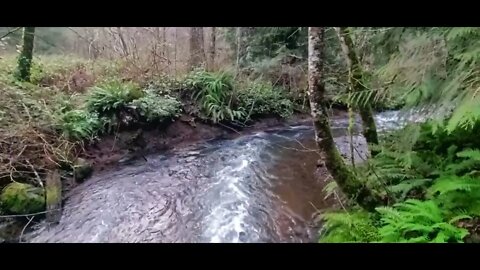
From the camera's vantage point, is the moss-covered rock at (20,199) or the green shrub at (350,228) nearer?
the green shrub at (350,228)

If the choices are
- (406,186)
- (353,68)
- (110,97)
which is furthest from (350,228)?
(110,97)

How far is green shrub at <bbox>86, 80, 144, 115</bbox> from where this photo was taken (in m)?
4.81

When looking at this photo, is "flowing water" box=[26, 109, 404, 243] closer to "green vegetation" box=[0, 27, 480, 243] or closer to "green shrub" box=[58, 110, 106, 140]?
"green vegetation" box=[0, 27, 480, 243]

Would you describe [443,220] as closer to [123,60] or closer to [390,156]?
[390,156]

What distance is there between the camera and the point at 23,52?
15.5 ft

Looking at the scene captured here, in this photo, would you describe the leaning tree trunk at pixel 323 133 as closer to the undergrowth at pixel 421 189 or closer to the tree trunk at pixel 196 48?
the undergrowth at pixel 421 189

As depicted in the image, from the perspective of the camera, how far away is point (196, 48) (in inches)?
251

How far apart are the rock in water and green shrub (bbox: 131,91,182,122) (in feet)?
5.23

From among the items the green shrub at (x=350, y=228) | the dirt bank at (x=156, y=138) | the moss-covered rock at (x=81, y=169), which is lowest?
the green shrub at (x=350, y=228)

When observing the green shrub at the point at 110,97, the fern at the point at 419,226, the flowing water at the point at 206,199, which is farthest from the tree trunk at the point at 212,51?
the fern at the point at 419,226

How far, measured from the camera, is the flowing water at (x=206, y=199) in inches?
124

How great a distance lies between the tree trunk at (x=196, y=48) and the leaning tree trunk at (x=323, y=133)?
12.9 feet

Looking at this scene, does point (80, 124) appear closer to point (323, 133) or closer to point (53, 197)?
point (53, 197)
